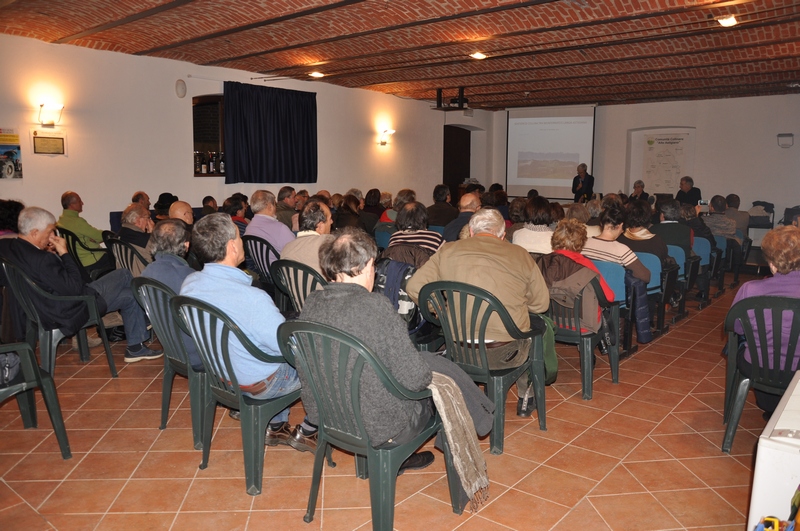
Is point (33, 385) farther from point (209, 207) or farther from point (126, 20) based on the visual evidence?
point (209, 207)

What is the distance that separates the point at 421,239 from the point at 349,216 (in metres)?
1.97

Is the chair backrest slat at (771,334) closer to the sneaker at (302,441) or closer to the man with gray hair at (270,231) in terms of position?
the sneaker at (302,441)

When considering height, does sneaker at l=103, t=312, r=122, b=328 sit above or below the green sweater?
below

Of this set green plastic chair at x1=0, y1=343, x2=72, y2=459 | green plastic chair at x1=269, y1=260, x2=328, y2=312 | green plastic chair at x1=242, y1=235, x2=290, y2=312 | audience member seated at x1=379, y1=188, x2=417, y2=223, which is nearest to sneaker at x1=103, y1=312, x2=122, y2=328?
green plastic chair at x1=242, y1=235, x2=290, y2=312

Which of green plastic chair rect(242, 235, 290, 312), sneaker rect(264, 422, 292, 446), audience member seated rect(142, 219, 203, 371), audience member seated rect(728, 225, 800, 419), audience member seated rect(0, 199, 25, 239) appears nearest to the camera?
audience member seated rect(728, 225, 800, 419)

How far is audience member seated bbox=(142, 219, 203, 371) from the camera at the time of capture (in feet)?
11.1

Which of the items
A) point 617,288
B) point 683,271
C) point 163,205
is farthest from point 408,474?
point 163,205

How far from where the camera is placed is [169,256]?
3.47 m

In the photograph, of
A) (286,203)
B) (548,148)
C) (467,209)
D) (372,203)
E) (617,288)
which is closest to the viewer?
(617,288)

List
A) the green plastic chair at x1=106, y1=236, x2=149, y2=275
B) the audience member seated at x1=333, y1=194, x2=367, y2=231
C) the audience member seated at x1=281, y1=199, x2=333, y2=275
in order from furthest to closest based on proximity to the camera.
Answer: the audience member seated at x1=333, y1=194, x2=367, y2=231
the green plastic chair at x1=106, y1=236, x2=149, y2=275
the audience member seated at x1=281, y1=199, x2=333, y2=275

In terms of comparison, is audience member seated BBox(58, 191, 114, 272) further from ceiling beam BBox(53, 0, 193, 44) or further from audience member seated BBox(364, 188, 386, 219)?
audience member seated BBox(364, 188, 386, 219)

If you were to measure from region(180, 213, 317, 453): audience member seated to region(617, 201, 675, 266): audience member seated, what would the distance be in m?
3.49

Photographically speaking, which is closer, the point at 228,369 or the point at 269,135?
the point at 228,369

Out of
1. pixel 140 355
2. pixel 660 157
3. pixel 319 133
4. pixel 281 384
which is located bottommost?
pixel 140 355
